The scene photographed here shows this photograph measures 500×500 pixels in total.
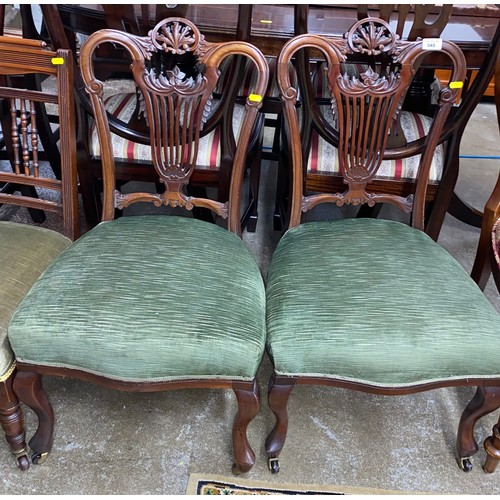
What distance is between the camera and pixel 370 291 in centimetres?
105

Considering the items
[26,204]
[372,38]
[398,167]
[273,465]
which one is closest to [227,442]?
[273,465]

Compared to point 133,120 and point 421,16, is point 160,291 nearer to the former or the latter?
point 133,120

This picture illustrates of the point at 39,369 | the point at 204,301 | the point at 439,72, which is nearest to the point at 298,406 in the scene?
the point at 204,301

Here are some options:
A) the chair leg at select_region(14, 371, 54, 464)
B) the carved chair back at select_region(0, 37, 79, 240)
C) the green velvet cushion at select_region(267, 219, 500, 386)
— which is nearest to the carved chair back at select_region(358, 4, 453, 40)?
the green velvet cushion at select_region(267, 219, 500, 386)

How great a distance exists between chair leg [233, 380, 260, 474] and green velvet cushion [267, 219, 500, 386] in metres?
0.08

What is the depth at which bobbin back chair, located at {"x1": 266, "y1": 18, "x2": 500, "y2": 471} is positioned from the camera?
3.18ft

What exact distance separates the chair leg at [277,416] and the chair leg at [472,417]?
16.4 inches

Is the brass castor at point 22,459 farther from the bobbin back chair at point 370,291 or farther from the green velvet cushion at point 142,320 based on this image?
the bobbin back chair at point 370,291

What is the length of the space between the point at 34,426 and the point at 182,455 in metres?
0.39

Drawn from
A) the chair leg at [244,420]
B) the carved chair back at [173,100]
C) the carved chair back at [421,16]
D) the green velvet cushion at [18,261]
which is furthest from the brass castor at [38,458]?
the carved chair back at [421,16]

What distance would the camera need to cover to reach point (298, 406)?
4.46 ft

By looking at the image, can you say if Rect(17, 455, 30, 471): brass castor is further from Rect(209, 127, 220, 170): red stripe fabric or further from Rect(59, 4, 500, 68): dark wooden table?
Rect(59, 4, 500, 68): dark wooden table

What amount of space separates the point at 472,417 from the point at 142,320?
771 mm

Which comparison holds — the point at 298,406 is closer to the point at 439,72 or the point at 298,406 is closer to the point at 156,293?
the point at 156,293
